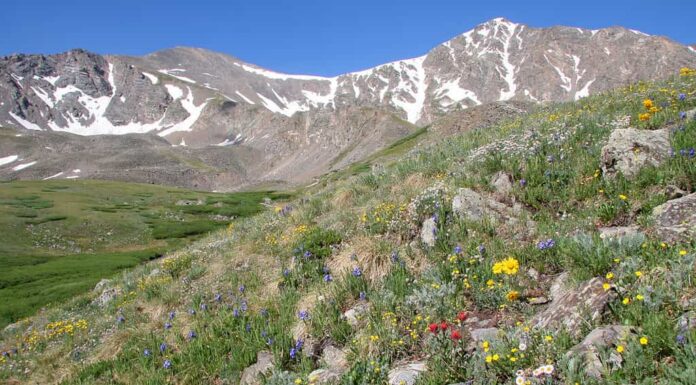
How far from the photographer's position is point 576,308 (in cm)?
421

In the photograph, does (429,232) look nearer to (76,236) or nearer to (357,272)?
(357,272)

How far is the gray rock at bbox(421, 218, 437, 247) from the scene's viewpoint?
274 inches

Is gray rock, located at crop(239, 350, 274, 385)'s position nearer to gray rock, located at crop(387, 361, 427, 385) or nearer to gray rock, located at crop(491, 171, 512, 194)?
gray rock, located at crop(387, 361, 427, 385)

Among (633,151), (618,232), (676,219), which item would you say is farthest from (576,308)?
(633,151)

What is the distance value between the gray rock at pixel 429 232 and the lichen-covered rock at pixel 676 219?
2.87 m

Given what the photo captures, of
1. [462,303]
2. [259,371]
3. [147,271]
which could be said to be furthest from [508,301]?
[147,271]

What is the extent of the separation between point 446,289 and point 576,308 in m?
1.58

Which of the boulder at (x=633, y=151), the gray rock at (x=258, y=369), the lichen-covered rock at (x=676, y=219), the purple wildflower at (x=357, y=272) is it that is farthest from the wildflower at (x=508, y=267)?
the gray rock at (x=258, y=369)

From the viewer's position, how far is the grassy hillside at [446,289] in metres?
3.96

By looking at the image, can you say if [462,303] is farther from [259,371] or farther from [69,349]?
[69,349]

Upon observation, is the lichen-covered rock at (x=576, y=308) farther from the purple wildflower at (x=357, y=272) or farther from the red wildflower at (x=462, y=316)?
the purple wildflower at (x=357, y=272)

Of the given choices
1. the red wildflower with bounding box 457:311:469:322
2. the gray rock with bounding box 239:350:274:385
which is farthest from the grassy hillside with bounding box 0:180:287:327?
the red wildflower with bounding box 457:311:469:322

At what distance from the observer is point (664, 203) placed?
18.1ft

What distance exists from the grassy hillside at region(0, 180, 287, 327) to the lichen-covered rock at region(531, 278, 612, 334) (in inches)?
912
